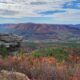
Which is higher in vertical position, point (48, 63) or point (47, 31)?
point (47, 31)

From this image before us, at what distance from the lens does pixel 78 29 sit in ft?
21.7

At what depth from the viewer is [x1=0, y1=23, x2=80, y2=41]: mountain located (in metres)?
6.60

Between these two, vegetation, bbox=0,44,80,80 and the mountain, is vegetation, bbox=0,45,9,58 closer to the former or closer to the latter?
vegetation, bbox=0,44,80,80

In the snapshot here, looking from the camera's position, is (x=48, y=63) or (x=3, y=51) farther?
(x=3, y=51)

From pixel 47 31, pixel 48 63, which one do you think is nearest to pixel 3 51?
pixel 47 31

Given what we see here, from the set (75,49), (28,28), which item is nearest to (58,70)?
(75,49)

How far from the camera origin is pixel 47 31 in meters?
6.76

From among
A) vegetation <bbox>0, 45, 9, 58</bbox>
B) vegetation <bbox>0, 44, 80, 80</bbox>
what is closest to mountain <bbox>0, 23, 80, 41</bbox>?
vegetation <bbox>0, 44, 80, 80</bbox>

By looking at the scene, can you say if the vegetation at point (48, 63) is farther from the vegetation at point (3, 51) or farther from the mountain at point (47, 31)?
the mountain at point (47, 31)

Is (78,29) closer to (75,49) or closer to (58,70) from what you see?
(75,49)

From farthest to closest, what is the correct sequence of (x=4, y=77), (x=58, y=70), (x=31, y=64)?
(x=31, y=64) < (x=58, y=70) < (x=4, y=77)

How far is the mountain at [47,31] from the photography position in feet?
21.7

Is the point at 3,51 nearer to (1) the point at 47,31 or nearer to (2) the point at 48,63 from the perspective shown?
(1) the point at 47,31

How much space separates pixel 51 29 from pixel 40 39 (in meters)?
0.37
